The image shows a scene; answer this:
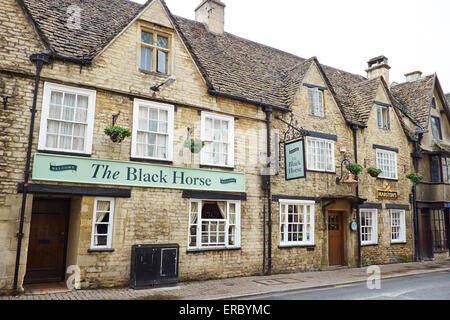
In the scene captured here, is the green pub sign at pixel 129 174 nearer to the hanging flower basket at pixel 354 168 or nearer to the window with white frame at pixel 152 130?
the window with white frame at pixel 152 130

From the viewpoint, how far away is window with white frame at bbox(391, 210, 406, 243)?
1884cm

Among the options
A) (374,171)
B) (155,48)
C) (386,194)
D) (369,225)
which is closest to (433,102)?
(386,194)

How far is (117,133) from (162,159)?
195cm

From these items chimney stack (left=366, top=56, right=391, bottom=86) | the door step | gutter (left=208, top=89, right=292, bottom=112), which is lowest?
the door step

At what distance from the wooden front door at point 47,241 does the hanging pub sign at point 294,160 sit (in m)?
7.99

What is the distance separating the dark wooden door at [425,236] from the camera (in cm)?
1950

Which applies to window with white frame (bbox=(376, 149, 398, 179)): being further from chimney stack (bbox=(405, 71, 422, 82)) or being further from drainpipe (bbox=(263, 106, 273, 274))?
chimney stack (bbox=(405, 71, 422, 82))

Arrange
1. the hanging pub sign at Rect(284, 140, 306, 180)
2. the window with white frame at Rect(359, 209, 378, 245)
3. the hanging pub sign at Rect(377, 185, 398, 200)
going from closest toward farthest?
1. the hanging pub sign at Rect(284, 140, 306, 180)
2. the window with white frame at Rect(359, 209, 378, 245)
3. the hanging pub sign at Rect(377, 185, 398, 200)

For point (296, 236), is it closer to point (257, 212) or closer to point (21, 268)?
point (257, 212)

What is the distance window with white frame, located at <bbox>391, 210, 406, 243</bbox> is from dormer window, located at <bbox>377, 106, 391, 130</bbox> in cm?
462

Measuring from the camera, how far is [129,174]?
37.2ft

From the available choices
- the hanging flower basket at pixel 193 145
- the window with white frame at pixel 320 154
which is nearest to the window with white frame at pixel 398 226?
the window with white frame at pixel 320 154

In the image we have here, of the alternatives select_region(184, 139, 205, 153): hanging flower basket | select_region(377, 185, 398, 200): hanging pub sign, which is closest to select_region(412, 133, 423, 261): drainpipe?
select_region(377, 185, 398, 200): hanging pub sign

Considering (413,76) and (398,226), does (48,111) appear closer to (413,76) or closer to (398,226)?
(398,226)
